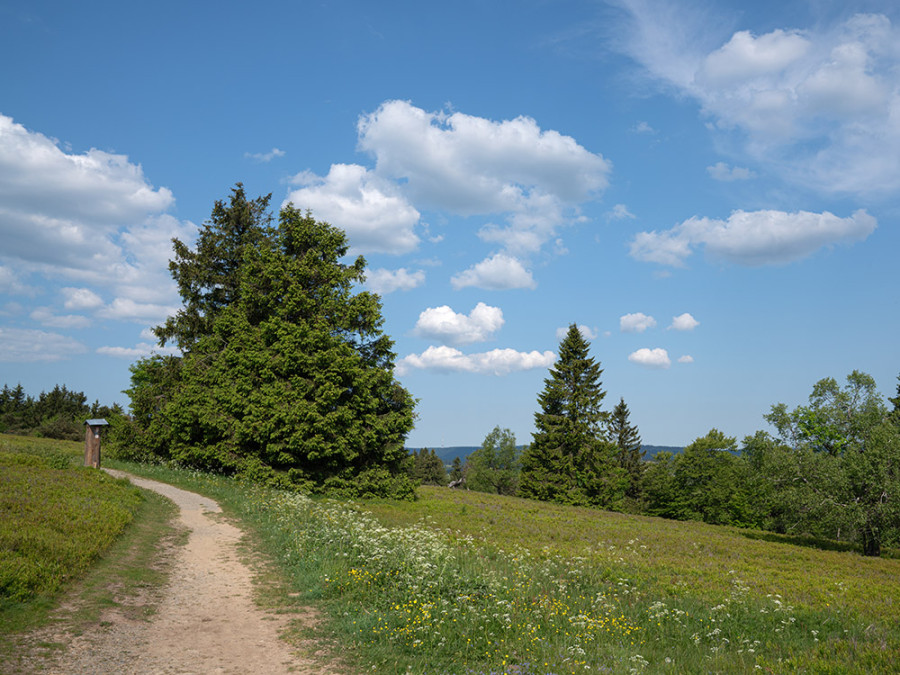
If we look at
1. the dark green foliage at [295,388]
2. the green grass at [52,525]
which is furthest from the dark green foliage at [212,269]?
the green grass at [52,525]

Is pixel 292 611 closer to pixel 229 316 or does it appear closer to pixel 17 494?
pixel 17 494

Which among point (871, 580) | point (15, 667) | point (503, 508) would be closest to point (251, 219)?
point (503, 508)

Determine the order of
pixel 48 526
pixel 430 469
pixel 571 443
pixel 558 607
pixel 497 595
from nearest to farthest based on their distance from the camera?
pixel 558 607 < pixel 497 595 < pixel 48 526 < pixel 571 443 < pixel 430 469

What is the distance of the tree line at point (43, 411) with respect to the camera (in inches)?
2753

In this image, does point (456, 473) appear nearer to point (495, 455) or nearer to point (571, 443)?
point (495, 455)

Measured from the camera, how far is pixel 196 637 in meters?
7.65

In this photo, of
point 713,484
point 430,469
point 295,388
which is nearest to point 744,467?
point 713,484

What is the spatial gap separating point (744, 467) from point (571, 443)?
14072 millimetres

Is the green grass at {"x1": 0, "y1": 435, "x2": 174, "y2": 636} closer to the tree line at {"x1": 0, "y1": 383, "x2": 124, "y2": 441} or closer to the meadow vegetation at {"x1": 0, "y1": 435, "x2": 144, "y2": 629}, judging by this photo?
the meadow vegetation at {"x1": 0, "y1": 435, "x2": 144, "y2": 629}

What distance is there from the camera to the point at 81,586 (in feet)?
30.1

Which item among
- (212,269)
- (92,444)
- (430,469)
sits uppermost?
(212,269)

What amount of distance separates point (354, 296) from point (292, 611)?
1996cm

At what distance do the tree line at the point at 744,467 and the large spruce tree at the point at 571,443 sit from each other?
9cm

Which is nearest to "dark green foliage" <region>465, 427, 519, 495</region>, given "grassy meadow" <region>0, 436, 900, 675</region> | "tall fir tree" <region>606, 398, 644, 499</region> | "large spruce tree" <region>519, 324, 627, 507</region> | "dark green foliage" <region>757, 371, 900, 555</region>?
"tall fir tree" <region>606, 398, 644, 499</region>
